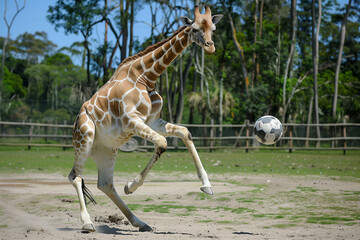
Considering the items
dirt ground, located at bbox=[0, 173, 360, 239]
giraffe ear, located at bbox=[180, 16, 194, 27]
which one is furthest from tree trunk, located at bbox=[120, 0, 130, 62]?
giraffe ear, located at bbox=[180, 16, 194, 27]

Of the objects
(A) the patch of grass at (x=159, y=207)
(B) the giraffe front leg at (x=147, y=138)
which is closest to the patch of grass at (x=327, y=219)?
(A) the patch of grass at (x=159, y=207)

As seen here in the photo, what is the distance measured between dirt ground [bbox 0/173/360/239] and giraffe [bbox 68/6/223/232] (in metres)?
0.53

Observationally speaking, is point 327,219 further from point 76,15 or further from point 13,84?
point 13,84

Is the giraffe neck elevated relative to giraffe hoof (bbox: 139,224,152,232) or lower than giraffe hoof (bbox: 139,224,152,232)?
elevated

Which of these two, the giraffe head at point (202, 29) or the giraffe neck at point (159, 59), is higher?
the giraffe head at point (202, 29)

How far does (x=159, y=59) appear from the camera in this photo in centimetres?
616

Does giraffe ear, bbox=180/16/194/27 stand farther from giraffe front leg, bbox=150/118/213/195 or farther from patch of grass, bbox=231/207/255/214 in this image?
patch of grass, bbox=231/207/255/214

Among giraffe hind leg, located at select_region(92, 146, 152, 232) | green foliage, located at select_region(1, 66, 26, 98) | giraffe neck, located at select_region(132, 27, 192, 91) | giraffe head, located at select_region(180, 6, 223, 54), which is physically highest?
green foliage, located at select_region(1, 66, 26, 98)

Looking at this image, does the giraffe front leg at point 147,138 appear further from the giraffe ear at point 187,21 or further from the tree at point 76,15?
the tree at point 76,15

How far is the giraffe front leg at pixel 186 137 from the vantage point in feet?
17.8

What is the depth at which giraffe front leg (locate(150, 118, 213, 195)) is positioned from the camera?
5426mm

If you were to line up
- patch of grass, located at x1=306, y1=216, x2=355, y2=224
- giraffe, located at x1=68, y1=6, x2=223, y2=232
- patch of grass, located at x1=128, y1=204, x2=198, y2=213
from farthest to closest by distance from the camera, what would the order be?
patch of grass, located at x1=128, y1=204, x2=198, y2=213 < patch of grass, located at x1=306, y1=216, x2=355, y2=224 < giraffe, located at x1=68, y1=6, x2=223, y2=232

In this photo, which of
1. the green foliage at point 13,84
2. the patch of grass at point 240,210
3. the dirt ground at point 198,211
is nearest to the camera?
the dirt ground at point 198,211

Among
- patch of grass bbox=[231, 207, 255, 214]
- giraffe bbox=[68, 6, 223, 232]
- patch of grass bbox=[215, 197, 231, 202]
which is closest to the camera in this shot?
giraffe bbox=[68, 6, 223, 232]
